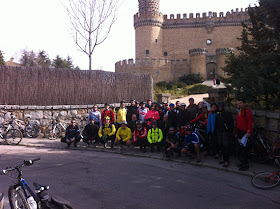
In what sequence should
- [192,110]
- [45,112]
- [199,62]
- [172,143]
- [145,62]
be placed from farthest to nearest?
[199,62] → [145,62] → [45,112] → [192,110] → [172,143]

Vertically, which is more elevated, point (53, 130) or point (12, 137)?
point (53, 130)

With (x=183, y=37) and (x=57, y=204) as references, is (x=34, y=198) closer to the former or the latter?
(x=57, y=204)

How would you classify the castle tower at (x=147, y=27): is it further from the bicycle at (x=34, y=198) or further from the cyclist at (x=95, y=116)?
the bicycle at (x=34, y=198)

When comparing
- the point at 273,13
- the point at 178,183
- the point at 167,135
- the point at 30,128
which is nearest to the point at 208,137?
the point at 167,135

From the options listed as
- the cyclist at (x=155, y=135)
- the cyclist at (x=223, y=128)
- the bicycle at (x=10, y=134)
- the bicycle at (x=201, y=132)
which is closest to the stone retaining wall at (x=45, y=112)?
the bicycle at (x=10, y=134)

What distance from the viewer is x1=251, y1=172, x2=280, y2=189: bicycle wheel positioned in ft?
18.7

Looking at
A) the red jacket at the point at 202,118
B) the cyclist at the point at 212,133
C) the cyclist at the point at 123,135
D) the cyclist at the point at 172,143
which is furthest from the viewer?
the cyclist at the point at 123,135

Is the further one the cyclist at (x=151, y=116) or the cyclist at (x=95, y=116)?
the cyclist at (x=95, y=116)

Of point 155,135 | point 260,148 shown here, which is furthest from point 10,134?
point 260,148

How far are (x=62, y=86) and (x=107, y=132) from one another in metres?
4.14

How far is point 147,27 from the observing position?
174 feet

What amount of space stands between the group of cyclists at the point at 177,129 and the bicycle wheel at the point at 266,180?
87 centimetres

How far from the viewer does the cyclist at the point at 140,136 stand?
372 inches

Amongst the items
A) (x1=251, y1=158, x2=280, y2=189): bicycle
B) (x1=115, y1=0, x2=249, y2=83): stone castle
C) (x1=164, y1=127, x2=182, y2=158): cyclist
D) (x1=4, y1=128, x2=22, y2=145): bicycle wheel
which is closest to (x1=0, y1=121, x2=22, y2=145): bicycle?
(x1=4, y1=128, x2=22, y2=145): bicycle wheel
